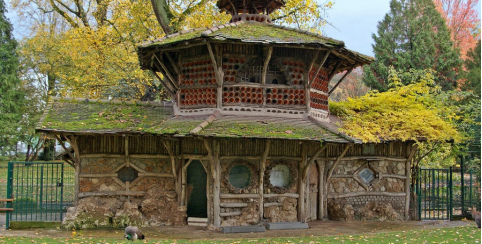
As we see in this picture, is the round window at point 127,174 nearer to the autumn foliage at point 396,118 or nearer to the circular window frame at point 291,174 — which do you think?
the circular window frame at point 291,174

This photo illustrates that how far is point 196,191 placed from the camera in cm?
1397

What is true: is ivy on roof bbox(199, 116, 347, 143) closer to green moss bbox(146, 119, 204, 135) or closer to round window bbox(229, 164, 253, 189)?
green moss bbox(146, 119, 204, 135)

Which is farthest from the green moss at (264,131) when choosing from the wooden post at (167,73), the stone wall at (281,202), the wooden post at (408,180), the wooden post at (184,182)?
the wooden post at (408,180)

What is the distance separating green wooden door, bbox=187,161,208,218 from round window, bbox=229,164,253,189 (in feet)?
3.64

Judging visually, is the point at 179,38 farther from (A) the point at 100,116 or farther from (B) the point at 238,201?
(B) the point at 238,201

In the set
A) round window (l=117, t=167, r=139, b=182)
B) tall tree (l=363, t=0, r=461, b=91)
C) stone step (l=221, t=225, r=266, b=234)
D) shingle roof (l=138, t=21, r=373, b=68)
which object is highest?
tall tree (l=363, t=0, r=461, b=91)

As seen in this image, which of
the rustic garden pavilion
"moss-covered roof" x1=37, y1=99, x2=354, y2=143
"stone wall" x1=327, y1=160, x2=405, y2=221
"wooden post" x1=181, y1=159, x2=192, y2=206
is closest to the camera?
"moss-covered roof" x1=37, y1=99, x2=354, y2=143

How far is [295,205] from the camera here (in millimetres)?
13508

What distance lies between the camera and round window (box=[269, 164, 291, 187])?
13.6 metres

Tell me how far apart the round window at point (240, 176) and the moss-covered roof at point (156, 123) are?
57.0 inches

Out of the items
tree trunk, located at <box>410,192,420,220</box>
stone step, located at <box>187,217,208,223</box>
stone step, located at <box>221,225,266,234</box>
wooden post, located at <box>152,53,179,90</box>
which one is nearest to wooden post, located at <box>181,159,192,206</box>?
stone step, located at <box>187,217,208,223</box>

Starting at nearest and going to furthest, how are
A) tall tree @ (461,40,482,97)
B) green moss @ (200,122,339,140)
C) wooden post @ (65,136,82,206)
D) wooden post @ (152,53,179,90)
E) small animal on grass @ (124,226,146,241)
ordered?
tall tree @ (461,40,482,97), small animal on grass @ (124,226,146,241), green moss @ (200,122,339,140), wooden post @ (65,136,82,206), wooden post @ (152,53,179,90)

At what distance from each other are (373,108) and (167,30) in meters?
10.7

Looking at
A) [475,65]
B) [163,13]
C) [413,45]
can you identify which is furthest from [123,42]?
[475,65]
